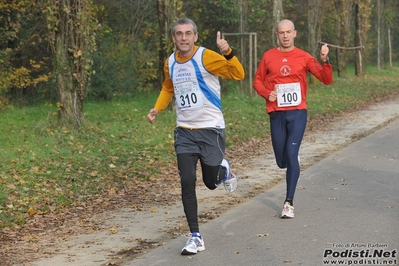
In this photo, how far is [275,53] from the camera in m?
9.23

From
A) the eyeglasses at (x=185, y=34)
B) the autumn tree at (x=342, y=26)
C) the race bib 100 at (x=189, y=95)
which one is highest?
the eyeglasses at (x=185, y=34)

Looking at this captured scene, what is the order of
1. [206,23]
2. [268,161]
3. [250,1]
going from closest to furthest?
1. [268,161]
2. [250,1]
3. [206,23]

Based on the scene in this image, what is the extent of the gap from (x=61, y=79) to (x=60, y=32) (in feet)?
3.02

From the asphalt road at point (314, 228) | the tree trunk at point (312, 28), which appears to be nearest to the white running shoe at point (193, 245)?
the asphalt road at point (314, 228)

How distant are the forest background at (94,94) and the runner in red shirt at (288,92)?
255 centimetres

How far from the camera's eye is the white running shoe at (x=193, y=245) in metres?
7.36

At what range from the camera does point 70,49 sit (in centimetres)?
1595

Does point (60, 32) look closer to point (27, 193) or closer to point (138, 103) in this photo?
point (27, 193)

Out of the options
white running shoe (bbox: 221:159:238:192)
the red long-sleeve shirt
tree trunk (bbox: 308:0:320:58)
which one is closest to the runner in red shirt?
the red long-sleeve shirt

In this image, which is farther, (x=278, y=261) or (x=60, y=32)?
(x=60, y=32)

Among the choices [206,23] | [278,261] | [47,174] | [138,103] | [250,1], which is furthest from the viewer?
[206,23]

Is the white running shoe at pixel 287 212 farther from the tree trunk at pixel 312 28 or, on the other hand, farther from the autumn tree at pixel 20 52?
the tree trunk at pixel 312 28

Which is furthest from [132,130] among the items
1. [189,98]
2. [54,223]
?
[189,98]

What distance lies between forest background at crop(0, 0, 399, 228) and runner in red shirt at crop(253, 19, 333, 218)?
255 cm
